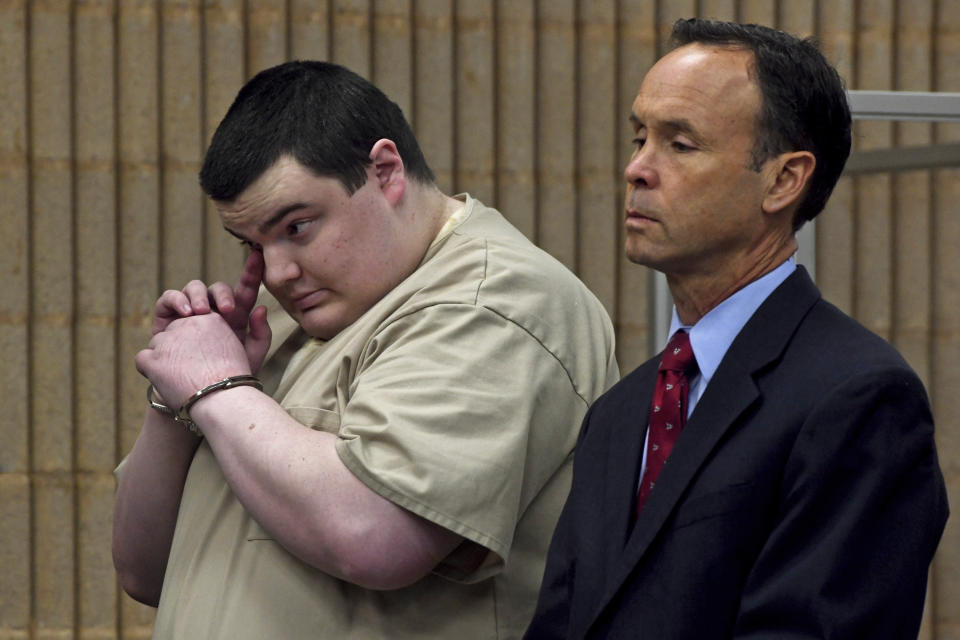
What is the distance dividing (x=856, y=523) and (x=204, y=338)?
99 cm

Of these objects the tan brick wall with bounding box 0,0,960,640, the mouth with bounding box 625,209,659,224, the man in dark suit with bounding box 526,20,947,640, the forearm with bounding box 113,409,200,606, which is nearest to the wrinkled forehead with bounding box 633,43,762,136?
the man in dark suit with bounding box 526,20,947,640

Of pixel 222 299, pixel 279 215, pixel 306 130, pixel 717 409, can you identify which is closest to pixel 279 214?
pixel 279 215

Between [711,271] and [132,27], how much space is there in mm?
2577

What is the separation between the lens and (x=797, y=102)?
1.47 metres

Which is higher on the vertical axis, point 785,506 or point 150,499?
point 785,506

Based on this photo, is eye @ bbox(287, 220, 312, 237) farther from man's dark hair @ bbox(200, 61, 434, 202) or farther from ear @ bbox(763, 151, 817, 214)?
ear @ bbox(763, 151, 817, 214)

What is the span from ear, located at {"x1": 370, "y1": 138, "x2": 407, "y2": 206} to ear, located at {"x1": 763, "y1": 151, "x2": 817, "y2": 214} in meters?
0.62

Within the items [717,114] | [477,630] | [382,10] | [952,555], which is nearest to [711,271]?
[717,114]

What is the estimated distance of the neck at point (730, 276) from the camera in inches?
59.6

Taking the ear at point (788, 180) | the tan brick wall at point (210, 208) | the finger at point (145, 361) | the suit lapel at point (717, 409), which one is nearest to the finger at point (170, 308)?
the finger at point (145, 361)

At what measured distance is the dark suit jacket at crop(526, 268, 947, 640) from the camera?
130 cm

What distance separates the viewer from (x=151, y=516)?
2.04 m

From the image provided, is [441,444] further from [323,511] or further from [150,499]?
[150,499]

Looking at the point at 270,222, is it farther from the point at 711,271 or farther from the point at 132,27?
the point at 132,27
